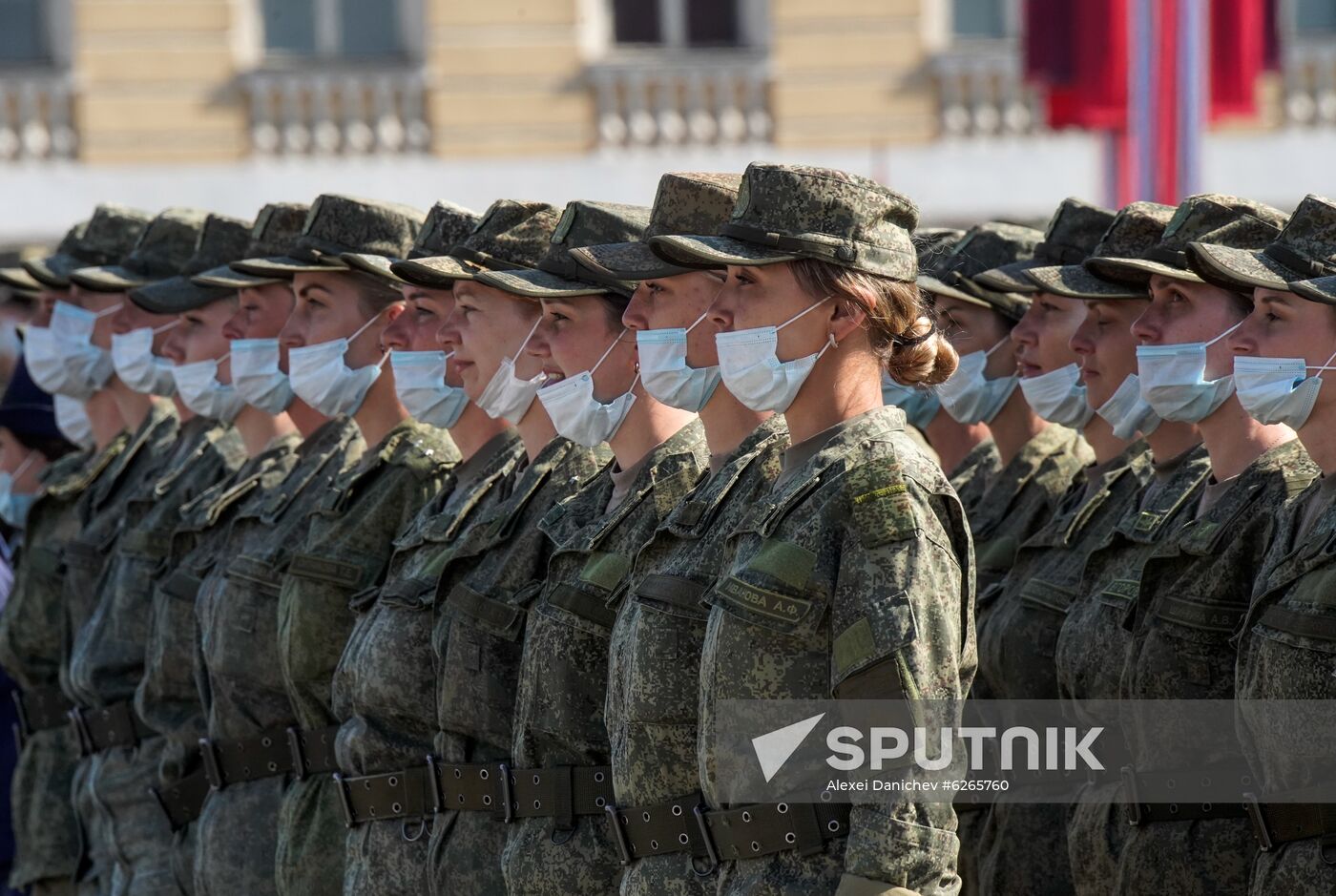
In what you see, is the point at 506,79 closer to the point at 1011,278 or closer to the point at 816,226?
the point at 1011,278

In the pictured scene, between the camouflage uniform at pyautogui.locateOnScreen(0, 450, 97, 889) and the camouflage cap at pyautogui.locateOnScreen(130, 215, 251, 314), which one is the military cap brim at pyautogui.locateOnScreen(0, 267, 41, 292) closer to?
the camouflage uniform at pyautogui.locateOnScreen(0, 450, 97, 889)

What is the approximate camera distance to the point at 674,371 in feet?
16.1

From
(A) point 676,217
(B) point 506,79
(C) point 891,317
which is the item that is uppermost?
(A) point 676,217

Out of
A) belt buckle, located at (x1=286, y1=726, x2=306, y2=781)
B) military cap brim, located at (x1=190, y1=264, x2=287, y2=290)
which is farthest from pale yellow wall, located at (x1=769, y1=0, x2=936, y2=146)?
belt buckle, located at (x1=286, y1=726, x2=306, y2=781)

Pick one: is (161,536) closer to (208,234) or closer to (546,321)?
(208,234)

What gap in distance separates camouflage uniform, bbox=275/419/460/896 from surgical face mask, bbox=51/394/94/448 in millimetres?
3074

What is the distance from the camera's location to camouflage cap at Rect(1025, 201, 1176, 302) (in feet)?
20.4

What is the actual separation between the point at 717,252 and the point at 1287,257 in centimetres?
136

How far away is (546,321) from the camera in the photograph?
18.6 feet

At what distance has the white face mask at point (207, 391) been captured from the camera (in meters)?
7.79

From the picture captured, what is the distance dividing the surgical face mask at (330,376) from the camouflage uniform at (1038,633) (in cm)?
190

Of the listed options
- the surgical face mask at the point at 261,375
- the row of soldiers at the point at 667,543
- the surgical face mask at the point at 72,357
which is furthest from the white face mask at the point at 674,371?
the surgical face mask at the point at 72,357

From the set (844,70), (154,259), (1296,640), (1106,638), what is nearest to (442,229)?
(1106,638)

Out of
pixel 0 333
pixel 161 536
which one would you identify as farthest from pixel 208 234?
pixel 0 333
